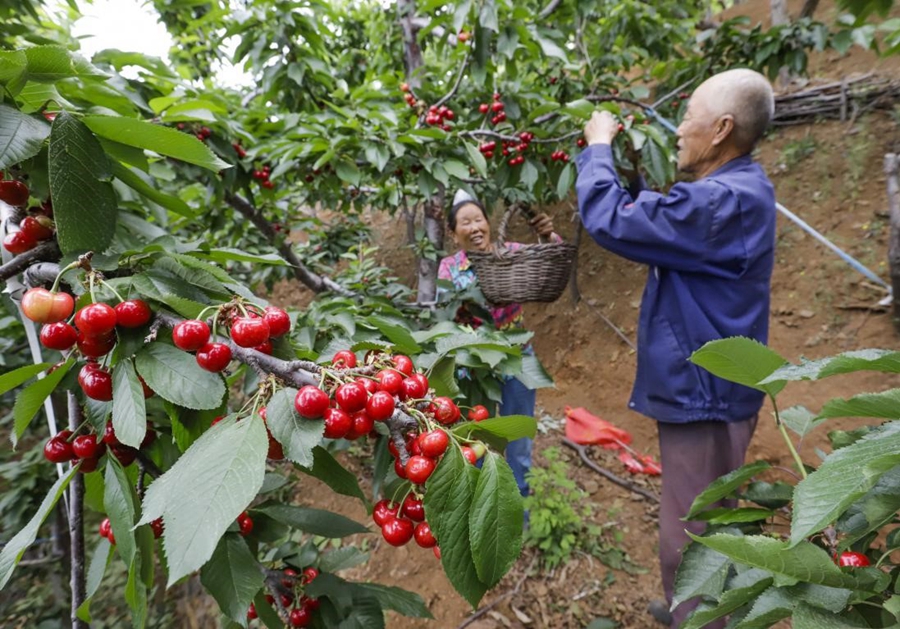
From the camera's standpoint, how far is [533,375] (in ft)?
4.29

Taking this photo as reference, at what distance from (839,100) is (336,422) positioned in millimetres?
7951

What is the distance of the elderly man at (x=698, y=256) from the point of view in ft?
5.41

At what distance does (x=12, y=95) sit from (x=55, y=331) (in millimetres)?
328

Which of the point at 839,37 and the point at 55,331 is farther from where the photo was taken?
the point at 839,37

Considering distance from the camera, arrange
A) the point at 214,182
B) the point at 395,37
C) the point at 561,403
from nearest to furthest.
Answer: the point at 214,182
the point at 395,37
the point at 561,403

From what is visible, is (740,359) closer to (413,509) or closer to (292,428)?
(413,509)

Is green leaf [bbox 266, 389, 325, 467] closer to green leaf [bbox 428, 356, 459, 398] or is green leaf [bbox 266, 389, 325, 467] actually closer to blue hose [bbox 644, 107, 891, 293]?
green leaf [bbox 428, 356, 459, 398]

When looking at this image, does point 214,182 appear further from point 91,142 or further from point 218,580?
point 218,580

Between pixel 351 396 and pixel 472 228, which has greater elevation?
pixel 351 396

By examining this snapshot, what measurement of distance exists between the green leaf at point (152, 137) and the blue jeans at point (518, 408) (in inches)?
88.9

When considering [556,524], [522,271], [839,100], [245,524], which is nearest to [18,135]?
[245,524]

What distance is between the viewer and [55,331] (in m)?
0.59

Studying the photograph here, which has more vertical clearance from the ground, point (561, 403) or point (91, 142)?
point (91, 142)

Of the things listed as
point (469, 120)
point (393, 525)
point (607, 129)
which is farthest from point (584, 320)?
point (393, 525)
